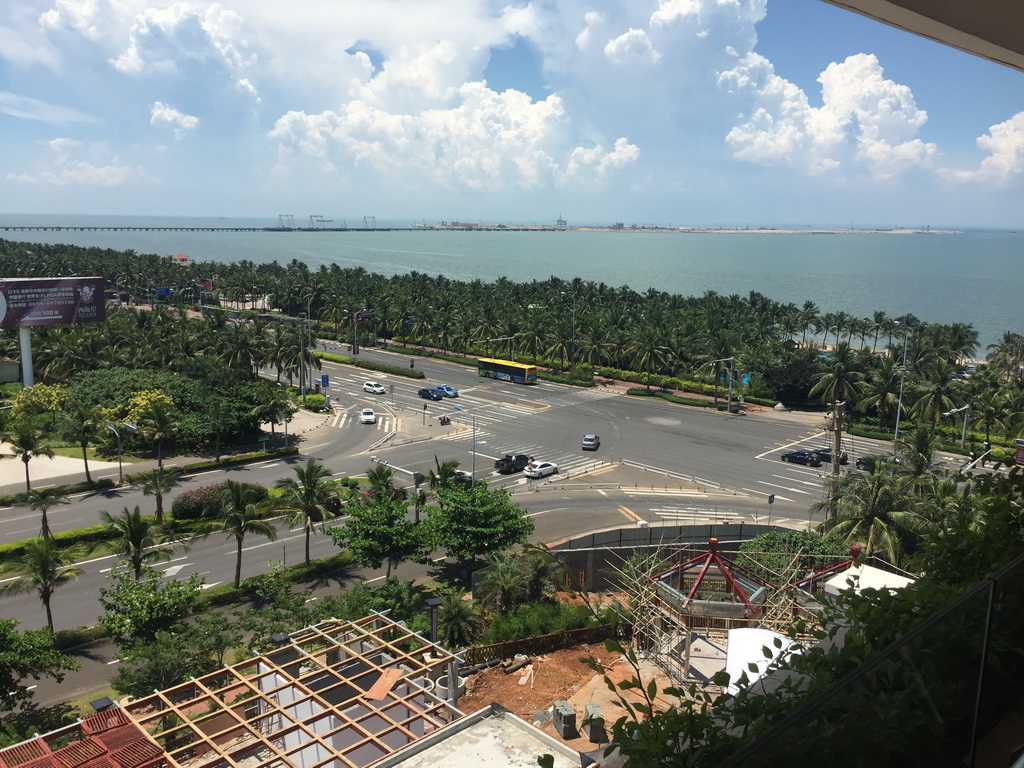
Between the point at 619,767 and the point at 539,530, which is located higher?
the point at 619,767

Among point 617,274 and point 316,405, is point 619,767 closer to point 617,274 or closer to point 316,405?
point 316,405

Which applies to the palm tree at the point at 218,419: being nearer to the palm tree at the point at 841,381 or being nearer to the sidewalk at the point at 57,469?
the sidewalk at the point at 57,469

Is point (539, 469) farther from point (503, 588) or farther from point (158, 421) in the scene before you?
point (158, 421)

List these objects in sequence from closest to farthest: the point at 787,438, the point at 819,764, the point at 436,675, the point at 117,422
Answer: the point at 819,764, the point at 436,675, the point at 117,422, the point at 787,438

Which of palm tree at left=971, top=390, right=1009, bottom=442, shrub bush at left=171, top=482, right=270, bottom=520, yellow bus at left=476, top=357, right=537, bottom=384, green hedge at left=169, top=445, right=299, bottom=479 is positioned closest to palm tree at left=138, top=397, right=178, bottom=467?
green hedge at left=169, top=445, right=299, bottom=479

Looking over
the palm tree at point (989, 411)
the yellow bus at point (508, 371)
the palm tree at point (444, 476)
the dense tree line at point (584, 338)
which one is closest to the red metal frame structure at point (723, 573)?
the palm tree at point (444, 476)

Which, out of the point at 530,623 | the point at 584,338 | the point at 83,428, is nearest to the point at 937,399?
the point at 584,338

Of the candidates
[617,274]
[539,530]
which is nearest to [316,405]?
[539,530]

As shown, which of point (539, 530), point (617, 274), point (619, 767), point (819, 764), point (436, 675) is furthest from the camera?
point (617, 274)
